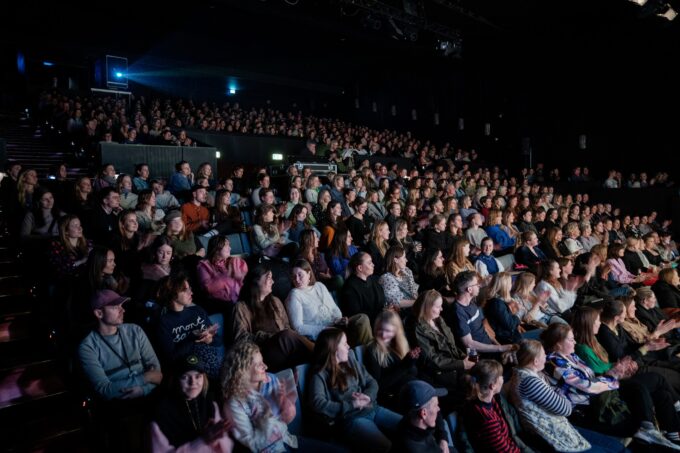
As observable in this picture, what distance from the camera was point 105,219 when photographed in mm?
4535

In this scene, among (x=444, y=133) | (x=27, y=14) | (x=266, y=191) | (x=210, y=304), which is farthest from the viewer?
(x=444, y=133)

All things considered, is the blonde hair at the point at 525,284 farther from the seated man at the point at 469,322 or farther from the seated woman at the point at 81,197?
the seated woman at the point at 81,197

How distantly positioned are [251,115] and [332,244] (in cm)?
994

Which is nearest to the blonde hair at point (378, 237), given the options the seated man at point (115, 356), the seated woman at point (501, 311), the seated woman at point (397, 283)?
the seated woman at point (397, 283)

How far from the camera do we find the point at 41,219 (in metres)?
4.30

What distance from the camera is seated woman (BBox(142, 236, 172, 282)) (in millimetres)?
3461

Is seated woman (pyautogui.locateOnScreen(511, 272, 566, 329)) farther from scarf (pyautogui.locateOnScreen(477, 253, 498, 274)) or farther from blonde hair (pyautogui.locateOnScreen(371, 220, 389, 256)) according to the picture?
blonde hair (pyautogui.locateOnScreen(371, 220, 389, 256))

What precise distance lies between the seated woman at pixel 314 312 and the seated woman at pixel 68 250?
5.16 feet

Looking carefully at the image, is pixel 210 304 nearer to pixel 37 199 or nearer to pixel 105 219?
pixel 105 219

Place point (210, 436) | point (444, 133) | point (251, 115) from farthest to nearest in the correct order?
point (444, 133)
point (251, 115)
point (210, 436)

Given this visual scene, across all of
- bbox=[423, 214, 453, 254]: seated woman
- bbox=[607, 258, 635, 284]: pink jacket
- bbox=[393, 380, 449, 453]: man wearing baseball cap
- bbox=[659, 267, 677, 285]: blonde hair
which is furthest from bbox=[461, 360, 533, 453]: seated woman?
bbox=[607, 258, 635, 284]: pink jacket

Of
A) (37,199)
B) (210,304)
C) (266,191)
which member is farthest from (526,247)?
(37,199)

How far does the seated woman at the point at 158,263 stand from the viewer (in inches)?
136

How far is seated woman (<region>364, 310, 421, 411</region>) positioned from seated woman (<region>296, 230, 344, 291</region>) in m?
1.17
